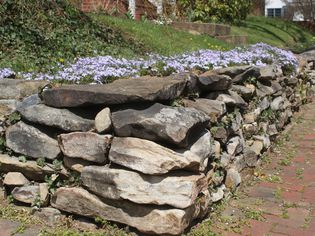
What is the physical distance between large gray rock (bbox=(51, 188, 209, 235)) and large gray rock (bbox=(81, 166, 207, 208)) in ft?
0.23

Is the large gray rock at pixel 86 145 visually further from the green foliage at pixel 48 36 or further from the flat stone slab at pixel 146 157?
the green foliage at pixel 48 36

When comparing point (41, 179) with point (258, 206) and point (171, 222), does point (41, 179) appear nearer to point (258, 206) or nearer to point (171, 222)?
point (171, 222)

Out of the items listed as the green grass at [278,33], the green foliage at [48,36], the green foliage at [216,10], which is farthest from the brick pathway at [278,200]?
the green grass at [278,33]

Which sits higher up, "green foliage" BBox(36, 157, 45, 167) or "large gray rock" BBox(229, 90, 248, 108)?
"large gray rock" BBox(229, 90, 248, 108)

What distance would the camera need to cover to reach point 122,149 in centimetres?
317

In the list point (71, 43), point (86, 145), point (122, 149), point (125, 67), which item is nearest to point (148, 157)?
point (122, 149)

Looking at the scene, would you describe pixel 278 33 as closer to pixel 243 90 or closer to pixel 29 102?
pixel 243 90

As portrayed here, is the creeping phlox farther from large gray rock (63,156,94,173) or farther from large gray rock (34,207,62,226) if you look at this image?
large gray rock (34,207,62,226)

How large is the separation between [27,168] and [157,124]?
1084mm

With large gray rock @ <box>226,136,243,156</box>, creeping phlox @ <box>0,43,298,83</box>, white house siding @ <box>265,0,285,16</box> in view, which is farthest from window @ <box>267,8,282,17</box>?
large gray rock @ <box>226,136,243,156</box>

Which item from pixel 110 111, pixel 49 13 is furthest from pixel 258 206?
pixel 49 13

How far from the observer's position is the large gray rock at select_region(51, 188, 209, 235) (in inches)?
123

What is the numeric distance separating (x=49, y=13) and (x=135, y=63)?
2.95m

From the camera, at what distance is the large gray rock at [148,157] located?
3074 millimetres
